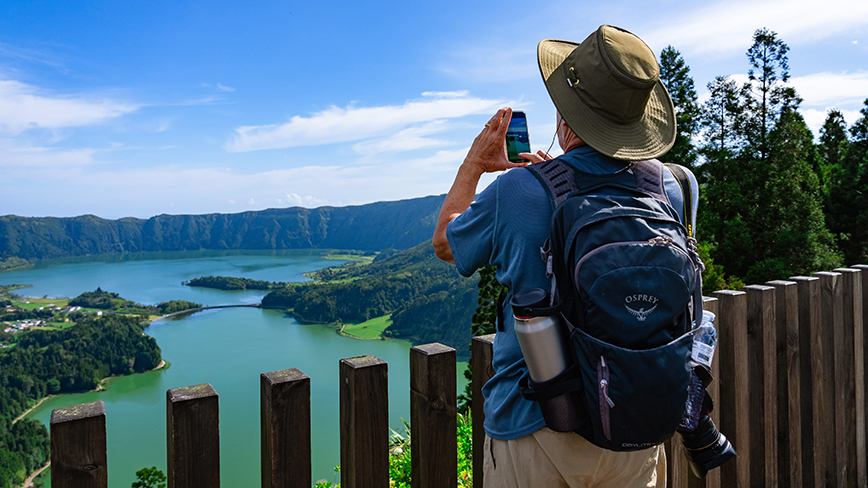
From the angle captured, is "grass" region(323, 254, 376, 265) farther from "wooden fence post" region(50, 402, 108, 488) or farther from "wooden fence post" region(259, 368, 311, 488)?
"wooden fence post" region(50, 402, 108, 488)

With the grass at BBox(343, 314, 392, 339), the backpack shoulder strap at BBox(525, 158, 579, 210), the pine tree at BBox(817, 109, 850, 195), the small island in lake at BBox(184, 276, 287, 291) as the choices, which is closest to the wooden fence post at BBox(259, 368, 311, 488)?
the backpack shoulder strap at BBox(525, 158, 579, 210)

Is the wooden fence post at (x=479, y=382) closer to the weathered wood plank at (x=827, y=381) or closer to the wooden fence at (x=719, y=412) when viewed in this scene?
the wooden fence at (x=719, y=412)

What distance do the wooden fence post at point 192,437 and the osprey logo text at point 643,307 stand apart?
76cm

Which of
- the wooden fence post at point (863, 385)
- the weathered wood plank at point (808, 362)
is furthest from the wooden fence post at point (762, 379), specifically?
the wooden fence post at point (863, 385)

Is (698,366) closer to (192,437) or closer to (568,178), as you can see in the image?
(568,178)

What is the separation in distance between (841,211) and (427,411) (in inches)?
906

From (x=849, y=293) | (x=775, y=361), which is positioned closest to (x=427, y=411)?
(x=775, y=361)

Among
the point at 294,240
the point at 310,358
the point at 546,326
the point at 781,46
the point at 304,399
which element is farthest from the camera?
the point at 294,240

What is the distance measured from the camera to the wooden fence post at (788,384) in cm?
186

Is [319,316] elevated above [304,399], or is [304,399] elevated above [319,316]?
[304,399]

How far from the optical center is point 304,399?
1093 millimetres

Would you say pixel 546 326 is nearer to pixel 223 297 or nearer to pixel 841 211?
pixel 841 211

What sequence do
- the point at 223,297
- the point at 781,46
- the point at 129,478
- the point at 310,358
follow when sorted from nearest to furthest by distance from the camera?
the point at 781,46
the point at 129,478
the point at 310,358
the point at 223,297

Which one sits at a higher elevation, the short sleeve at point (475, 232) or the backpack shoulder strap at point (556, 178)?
the backpack shoulder strap at point (556, 178)
